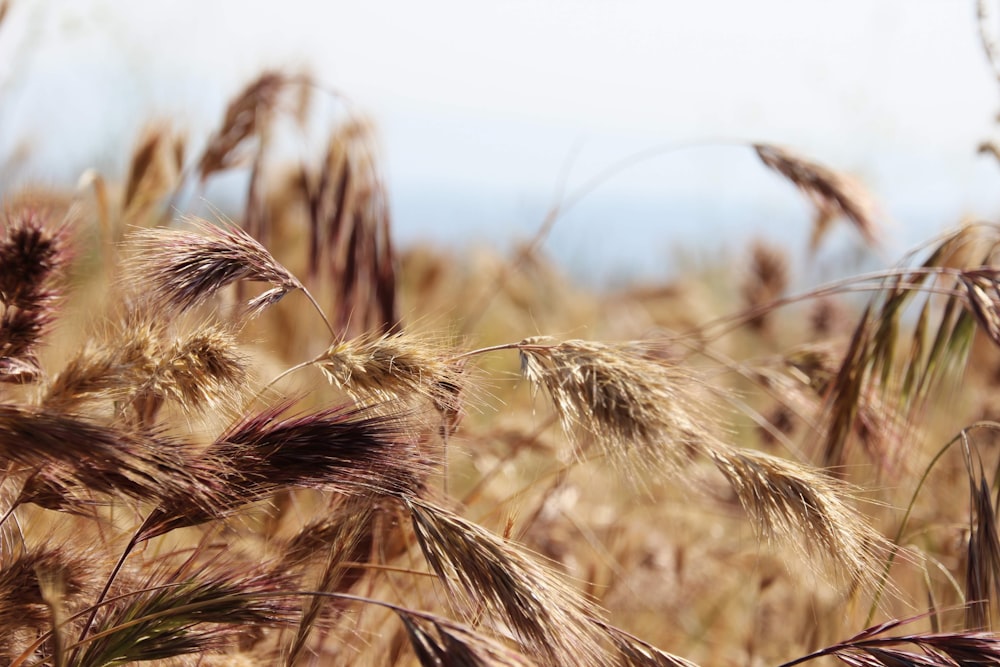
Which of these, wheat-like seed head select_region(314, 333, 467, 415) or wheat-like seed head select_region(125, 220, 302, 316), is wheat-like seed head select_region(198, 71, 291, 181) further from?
wheat-like seed head select_region(314, 333, 467, 415)

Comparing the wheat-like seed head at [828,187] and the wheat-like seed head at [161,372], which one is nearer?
the wheat-like seed head at [161,372]

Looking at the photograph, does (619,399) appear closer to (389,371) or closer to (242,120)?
(389,371)

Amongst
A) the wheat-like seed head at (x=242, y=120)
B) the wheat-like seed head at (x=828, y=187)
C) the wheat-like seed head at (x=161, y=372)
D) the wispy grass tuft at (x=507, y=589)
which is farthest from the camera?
the wheat-like seed head at (x=242, y=120)

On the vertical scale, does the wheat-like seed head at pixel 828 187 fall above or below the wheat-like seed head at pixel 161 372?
above

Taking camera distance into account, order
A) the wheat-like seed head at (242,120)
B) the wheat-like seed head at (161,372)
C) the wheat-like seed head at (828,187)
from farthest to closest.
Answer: the wheat-like seed head at (242,120) → the wheat-like seed head at (828,187) → the wheat-like seed head at (161,372)

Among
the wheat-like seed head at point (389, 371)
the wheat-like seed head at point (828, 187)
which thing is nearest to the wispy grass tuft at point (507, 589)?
the wheat-like seed head at point (389, 371)

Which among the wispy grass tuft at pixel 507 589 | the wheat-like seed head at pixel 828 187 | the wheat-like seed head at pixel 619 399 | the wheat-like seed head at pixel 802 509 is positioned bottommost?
the wispy grass tuft at pixel 507 589

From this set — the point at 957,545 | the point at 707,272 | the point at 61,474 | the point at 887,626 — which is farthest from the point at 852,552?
the point at 707,272

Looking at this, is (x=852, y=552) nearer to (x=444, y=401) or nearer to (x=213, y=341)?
(x=444, y=401)

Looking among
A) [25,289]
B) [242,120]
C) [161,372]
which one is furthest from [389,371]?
[242,120]

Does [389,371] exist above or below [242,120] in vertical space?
below

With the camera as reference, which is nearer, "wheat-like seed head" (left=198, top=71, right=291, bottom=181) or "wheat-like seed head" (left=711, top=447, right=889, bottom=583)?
"wheat-like seed head" (left=711, top=447, right=889, bottom=583)

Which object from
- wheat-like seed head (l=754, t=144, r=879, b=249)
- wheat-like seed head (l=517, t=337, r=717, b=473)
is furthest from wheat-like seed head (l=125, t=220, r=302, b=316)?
wheat-like seed head (l=754, t=144, r=879, b=249)

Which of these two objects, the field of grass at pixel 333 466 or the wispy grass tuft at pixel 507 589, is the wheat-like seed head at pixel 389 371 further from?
the wispy grass tuft at pixel 507 589
